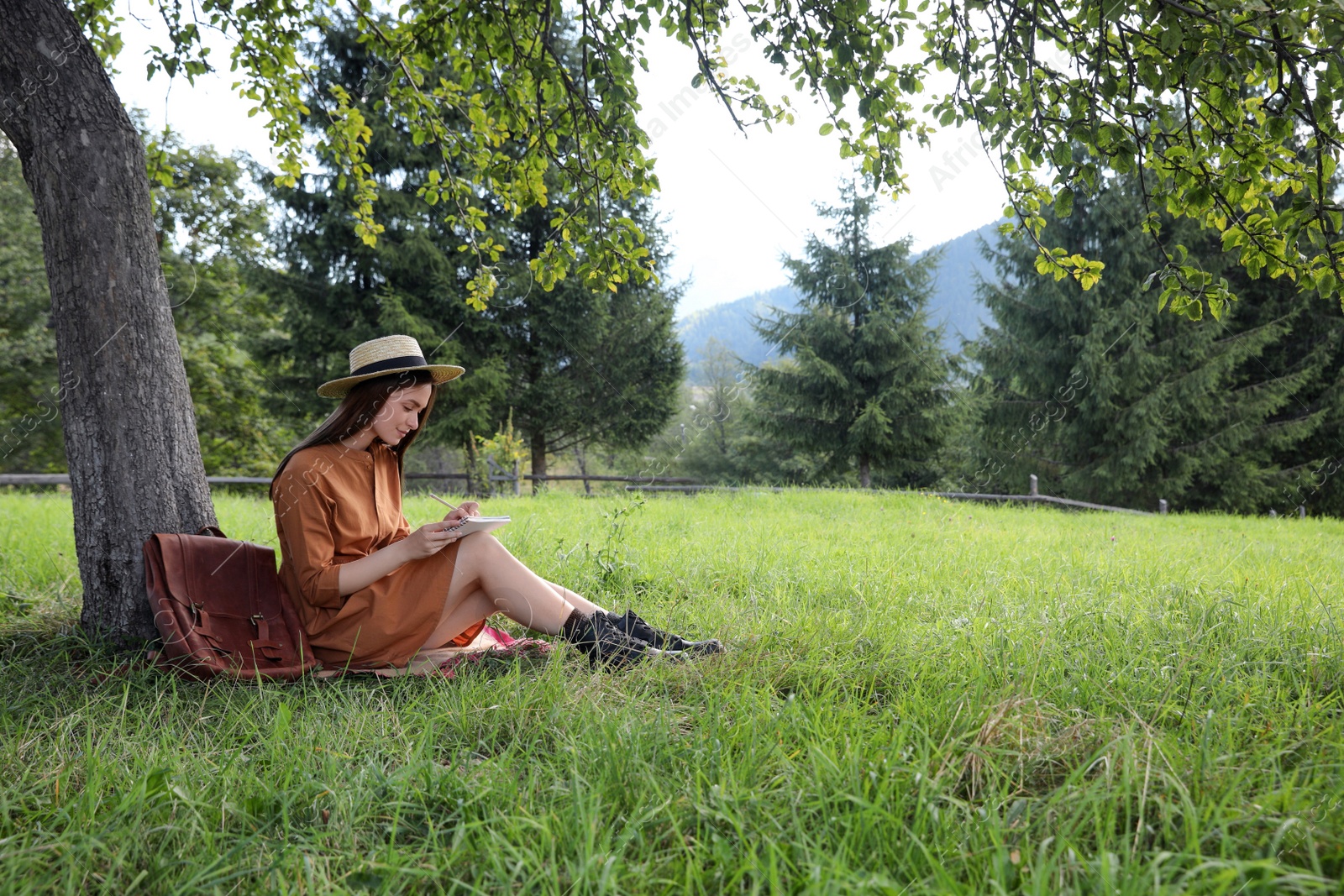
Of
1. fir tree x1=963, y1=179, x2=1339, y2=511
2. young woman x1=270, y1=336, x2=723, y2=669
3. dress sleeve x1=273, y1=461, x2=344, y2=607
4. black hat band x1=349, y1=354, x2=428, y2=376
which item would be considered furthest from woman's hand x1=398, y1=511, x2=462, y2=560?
fir tree x1=963, y1=179, x2=1339, y2=511

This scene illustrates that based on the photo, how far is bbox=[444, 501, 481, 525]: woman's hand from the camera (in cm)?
252

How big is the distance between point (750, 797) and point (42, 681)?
2.59m

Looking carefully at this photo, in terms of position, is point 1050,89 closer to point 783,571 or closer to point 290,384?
point 783,571

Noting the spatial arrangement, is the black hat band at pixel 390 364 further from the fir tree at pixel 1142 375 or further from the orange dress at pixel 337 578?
the fir tree at pixel 1142 375

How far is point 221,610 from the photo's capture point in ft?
8.54

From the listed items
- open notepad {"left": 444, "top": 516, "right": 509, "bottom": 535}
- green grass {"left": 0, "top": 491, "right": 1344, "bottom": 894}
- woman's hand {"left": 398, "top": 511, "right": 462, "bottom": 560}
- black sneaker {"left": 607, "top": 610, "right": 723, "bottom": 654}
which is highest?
open notepad {"left": 444, "top": 516, "right": 509, "bottom": 535}

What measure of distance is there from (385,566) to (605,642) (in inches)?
33.6

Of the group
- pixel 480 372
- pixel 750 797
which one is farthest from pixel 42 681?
pixel 480 372

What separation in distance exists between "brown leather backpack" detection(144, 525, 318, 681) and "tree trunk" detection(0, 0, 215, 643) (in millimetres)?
234

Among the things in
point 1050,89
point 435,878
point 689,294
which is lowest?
point 435,878

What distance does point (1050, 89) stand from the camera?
2693mm

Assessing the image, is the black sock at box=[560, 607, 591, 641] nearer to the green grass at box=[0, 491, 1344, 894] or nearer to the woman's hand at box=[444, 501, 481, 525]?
the green grass at box=[0, 491, 1344, 894]

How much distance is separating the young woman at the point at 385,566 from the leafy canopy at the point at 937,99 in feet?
3.83

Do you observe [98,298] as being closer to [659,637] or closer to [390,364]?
[390,364]
